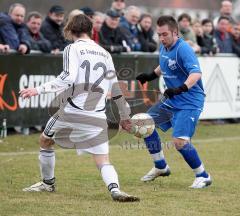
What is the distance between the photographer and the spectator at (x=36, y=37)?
1413 cm

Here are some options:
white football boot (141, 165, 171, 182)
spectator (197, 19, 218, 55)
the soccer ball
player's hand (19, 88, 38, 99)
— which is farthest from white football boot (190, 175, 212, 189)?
spectator (197, 19, 218, 55)

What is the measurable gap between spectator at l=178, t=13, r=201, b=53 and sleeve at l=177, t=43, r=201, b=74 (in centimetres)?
714

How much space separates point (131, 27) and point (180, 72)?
267 inches

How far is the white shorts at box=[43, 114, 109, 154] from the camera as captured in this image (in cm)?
829

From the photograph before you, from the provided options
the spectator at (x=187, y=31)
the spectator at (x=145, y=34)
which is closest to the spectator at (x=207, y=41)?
the spectator at (x=187, y=31)

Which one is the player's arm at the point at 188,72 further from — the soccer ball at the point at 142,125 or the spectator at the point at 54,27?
the spectator at the point at 54,27

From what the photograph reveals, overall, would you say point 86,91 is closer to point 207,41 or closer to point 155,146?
point 155,146

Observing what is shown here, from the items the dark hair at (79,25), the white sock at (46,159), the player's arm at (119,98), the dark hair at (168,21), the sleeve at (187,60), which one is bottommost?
the white sock at (46,159)

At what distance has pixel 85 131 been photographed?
8.34 m

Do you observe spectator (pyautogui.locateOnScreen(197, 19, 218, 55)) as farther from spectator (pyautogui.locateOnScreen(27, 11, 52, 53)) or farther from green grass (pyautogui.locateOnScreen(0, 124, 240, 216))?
spectator (pyautogui.locateOnScreen(27, 11, 52, 53))

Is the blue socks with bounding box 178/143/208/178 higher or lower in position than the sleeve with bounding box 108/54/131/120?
lower

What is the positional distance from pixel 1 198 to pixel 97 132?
1.23 m

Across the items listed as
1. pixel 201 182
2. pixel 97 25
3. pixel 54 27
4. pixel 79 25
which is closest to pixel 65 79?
pixel 79 25

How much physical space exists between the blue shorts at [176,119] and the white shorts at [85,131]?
139cm
